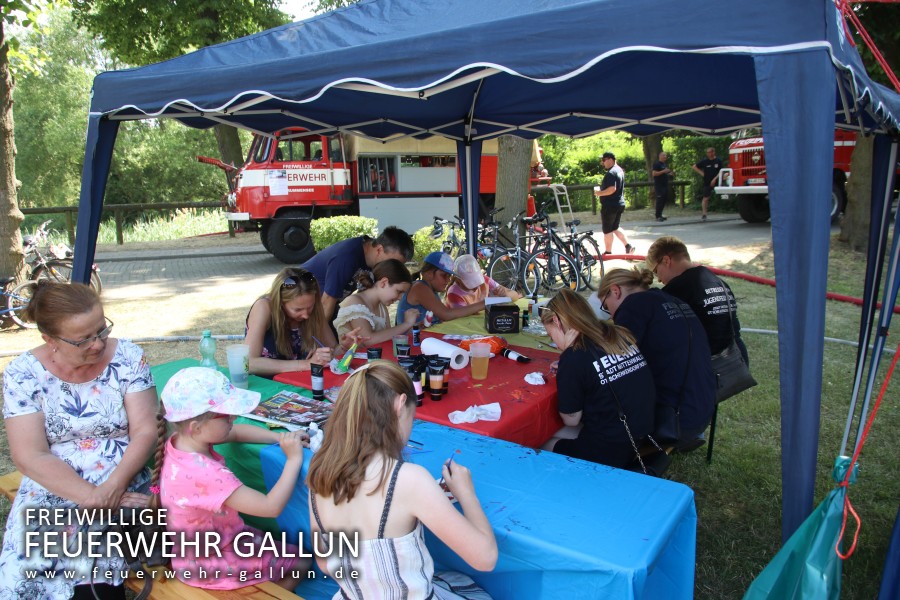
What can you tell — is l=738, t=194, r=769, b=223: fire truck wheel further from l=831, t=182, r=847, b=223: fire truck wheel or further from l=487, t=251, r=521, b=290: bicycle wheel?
l=487, t=251, r=521, b=290: bicycle wheel

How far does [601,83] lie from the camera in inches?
164

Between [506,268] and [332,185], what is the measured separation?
483cm

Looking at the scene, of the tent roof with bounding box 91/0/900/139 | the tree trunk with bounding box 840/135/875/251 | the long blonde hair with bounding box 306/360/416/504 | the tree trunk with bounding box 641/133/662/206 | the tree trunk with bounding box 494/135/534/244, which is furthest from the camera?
the tree trunk with bounding box 641/133/662/206

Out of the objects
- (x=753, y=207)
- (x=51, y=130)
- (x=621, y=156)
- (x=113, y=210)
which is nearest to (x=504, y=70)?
(x=753, y=207)

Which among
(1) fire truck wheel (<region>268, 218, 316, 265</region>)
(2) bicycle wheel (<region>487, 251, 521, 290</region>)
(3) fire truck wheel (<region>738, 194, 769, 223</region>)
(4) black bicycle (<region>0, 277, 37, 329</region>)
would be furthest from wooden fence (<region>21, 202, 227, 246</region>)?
(3) fire truck wheel (<region>738, 194, 769, 223</region>)

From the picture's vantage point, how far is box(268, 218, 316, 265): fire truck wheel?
1102 cm

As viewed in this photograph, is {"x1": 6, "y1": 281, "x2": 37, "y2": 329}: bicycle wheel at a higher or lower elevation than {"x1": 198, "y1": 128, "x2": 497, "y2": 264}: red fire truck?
lower

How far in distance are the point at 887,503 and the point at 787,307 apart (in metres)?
2.05

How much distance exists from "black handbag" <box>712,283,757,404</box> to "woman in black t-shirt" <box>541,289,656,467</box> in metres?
0.88

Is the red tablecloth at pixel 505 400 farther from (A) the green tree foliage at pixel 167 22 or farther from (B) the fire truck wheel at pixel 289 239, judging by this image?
(A) the green tree foliage at pixel 167 22

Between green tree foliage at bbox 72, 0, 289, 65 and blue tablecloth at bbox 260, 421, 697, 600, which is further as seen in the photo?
green tree foliage at bbox 72, 0, 289, 65

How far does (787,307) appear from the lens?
6.11 ft

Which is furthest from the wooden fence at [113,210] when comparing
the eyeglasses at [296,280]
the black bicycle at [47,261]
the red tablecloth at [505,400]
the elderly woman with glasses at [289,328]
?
the red tablecloth at [505,400]

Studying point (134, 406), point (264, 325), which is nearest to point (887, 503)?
point (264, 325)
